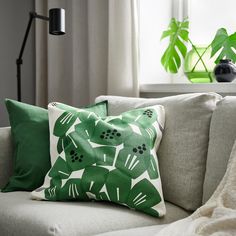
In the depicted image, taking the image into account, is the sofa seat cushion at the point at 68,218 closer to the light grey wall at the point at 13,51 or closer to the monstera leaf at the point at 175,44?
the monstera leaf at the point at 175,44

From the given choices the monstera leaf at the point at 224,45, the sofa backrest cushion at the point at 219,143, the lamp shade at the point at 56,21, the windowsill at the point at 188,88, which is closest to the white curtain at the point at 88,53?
the windowsill at the point at 188,88

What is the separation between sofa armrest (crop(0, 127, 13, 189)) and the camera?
2.19m

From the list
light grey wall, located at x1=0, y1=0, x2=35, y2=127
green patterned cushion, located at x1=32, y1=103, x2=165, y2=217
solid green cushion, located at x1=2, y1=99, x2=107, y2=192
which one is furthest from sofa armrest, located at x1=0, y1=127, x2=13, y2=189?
light grey wall, located at x1=0, y1=0, x2=35, y2=127

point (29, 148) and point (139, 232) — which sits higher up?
point (29, 148)

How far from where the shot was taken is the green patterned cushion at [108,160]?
1.80 metres

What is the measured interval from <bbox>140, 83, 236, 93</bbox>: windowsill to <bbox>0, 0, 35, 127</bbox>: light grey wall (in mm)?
1123

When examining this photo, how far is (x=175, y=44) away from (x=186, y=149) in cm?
101

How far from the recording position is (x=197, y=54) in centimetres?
267

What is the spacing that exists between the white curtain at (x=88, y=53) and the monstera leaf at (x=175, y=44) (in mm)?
169

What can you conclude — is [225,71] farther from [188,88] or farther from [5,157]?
[5,157]

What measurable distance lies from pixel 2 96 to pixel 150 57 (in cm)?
122

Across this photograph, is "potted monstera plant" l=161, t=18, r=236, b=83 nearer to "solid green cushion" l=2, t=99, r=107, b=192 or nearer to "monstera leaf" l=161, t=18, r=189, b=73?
"monstera leaf" l=161, t=18, r=189, b=73

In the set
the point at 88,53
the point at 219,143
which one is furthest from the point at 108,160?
the point at 88,53

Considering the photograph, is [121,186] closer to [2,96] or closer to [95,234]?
[95,234]
